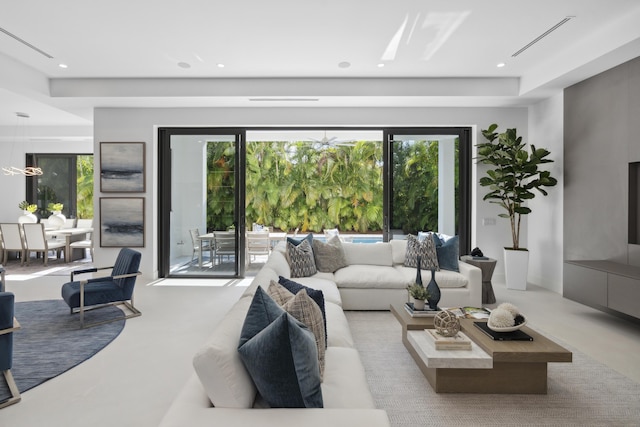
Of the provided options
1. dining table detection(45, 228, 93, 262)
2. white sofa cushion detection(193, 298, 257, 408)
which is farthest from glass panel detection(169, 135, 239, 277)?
white sofa cushion detection(193, 298, 257, 408)

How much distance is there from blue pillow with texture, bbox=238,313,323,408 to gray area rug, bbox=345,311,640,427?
1007 millimetres

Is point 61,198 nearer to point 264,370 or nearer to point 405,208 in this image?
point 405,208

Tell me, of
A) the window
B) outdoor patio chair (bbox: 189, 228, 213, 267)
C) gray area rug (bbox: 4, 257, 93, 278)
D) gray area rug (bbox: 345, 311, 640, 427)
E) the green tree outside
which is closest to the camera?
gray area rug (bbox: 345, 311, 640, 427)

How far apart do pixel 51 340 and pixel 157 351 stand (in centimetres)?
111

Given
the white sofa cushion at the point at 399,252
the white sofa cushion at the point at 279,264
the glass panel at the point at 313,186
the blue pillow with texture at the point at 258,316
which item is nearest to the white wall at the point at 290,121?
the white sofa cushion at the point at 399,252

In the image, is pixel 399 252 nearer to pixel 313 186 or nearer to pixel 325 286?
pixel 325 286

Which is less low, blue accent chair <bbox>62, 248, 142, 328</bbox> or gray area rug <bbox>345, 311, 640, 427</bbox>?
blue accent chair <bbox>62, 248, 142, 328</bbox>

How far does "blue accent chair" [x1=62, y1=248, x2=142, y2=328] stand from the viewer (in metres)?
3.77

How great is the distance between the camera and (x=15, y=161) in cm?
869

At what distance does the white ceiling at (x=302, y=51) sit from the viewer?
3502mm

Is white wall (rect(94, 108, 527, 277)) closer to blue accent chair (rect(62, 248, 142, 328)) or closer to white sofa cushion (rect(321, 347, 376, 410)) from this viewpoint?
blue accent chair (rect(62, 248, 142, 328))

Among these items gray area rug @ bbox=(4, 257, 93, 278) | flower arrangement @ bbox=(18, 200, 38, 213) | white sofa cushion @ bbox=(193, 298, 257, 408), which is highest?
flower arrangement @ bbox=(18, 200, 38, 213)

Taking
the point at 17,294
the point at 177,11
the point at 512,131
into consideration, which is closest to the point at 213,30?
the point at 177,11

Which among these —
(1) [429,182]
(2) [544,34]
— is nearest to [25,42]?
(1) [429,182]
